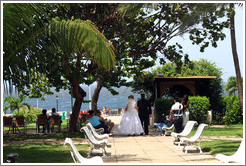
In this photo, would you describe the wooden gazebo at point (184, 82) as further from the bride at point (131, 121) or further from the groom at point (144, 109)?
the groom at point (144, 109)

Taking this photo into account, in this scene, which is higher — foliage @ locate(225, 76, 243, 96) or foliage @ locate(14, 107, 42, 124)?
foliage @ locate(225, 76, 243, 96)

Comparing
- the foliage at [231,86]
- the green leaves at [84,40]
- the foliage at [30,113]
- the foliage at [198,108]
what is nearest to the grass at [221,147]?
the green leaves at [84,40]

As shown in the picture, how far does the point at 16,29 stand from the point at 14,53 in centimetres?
55

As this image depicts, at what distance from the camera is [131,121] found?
1770cm

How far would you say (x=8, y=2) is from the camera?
8.54 meters

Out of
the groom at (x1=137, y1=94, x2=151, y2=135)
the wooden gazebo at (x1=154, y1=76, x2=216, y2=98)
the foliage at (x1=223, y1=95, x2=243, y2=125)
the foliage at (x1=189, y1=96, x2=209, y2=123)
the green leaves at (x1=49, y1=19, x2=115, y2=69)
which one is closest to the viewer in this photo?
the green leaves at (x1=49, y1=19, x2=115, y2=69)

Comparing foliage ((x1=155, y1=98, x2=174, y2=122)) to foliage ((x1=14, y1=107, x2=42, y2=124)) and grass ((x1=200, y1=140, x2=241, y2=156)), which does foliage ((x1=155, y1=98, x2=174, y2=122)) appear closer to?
foliage ((x1=14, y1=107, x2=42, y2=124))

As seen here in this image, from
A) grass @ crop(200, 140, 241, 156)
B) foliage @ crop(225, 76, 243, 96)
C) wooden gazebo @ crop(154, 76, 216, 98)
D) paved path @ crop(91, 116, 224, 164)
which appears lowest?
paved path @ crop(91, 116, 224, 164)

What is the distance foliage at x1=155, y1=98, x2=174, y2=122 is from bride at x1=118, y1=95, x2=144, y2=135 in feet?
13.1

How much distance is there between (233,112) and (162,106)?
4.19 m

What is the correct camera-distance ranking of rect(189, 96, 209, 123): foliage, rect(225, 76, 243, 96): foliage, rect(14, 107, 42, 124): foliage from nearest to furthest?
rect(189, 96, 209, 123): foliage → rect(14, 107, 42, 124): foliage → rect(225, 76, 243, 96): foliage

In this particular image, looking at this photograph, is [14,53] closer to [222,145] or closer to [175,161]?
[175,161]

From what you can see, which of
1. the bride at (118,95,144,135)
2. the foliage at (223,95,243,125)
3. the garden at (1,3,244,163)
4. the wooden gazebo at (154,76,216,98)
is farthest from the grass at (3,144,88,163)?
the wooden gazebo at (154,76,216,98)

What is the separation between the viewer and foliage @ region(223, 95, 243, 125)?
885 inches
